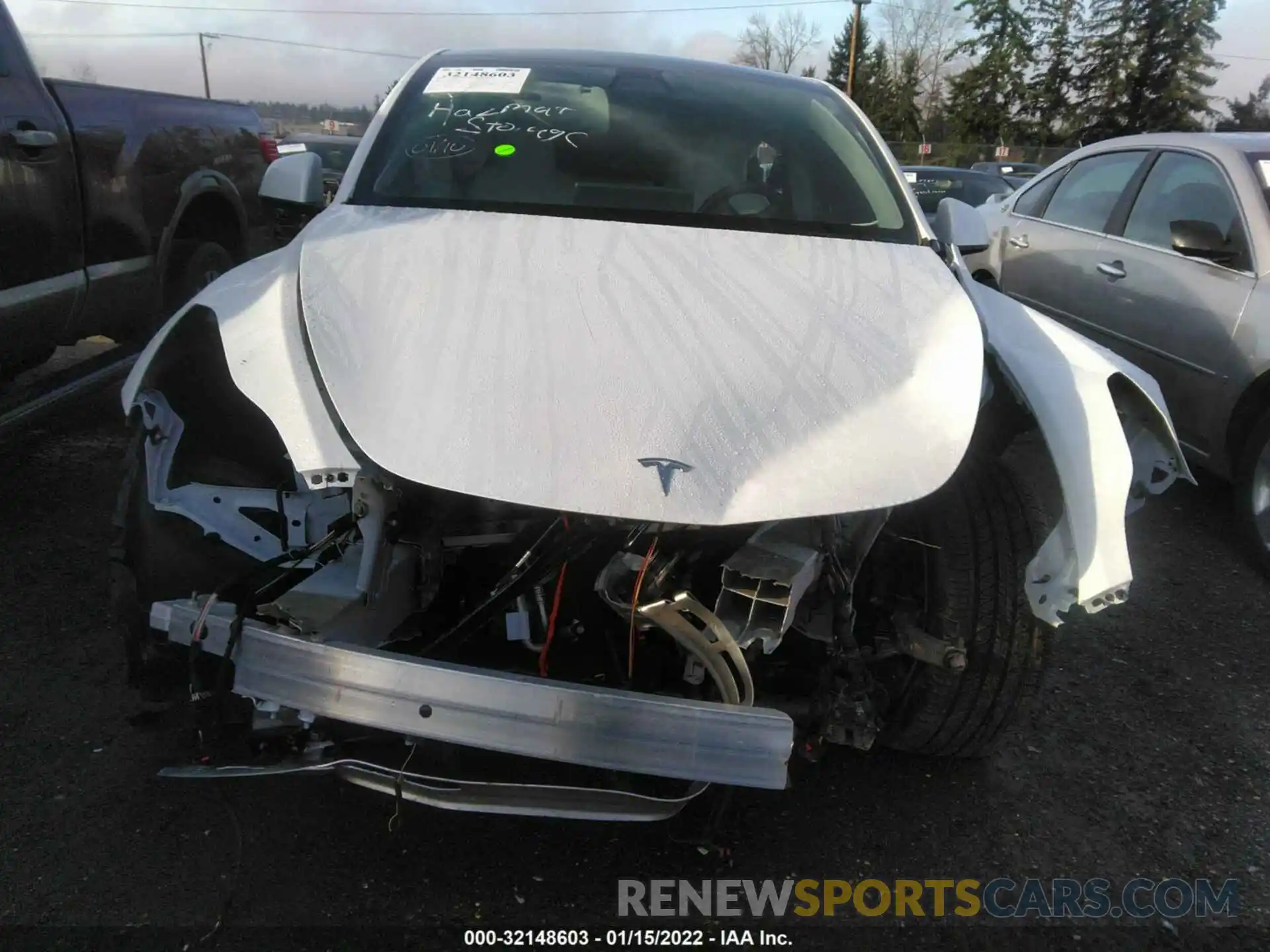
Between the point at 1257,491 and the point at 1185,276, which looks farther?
the point at 1185,276

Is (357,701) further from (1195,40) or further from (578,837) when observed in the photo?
(1195,40)

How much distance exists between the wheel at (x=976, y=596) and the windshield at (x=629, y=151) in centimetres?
96

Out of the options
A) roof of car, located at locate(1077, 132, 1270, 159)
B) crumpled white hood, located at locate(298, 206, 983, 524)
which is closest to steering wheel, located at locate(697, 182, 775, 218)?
crumpled white hood, located at locate(298, 206, 983, 524)

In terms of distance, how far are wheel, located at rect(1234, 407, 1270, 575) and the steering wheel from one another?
220 cm

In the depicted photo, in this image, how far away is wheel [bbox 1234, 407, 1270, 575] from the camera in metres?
3.79

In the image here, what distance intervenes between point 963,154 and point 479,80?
41.5 m

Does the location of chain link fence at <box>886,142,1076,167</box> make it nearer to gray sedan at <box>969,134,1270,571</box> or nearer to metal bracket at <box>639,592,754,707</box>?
gray sedan at <box>969,134,1270,571</box>

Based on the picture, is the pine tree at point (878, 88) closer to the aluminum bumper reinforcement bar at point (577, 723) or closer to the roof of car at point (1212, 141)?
the roof of car at point (1212, 141)

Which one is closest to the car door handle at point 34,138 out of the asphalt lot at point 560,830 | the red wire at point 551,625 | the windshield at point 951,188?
the asphalt lot at point 560,830

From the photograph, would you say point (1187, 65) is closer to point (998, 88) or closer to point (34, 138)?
point (998, 88)

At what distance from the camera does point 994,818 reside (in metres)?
2.46

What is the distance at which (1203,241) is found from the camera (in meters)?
4.03

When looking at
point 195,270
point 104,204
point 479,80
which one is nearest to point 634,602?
point 479,80

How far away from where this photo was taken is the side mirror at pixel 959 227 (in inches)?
125
